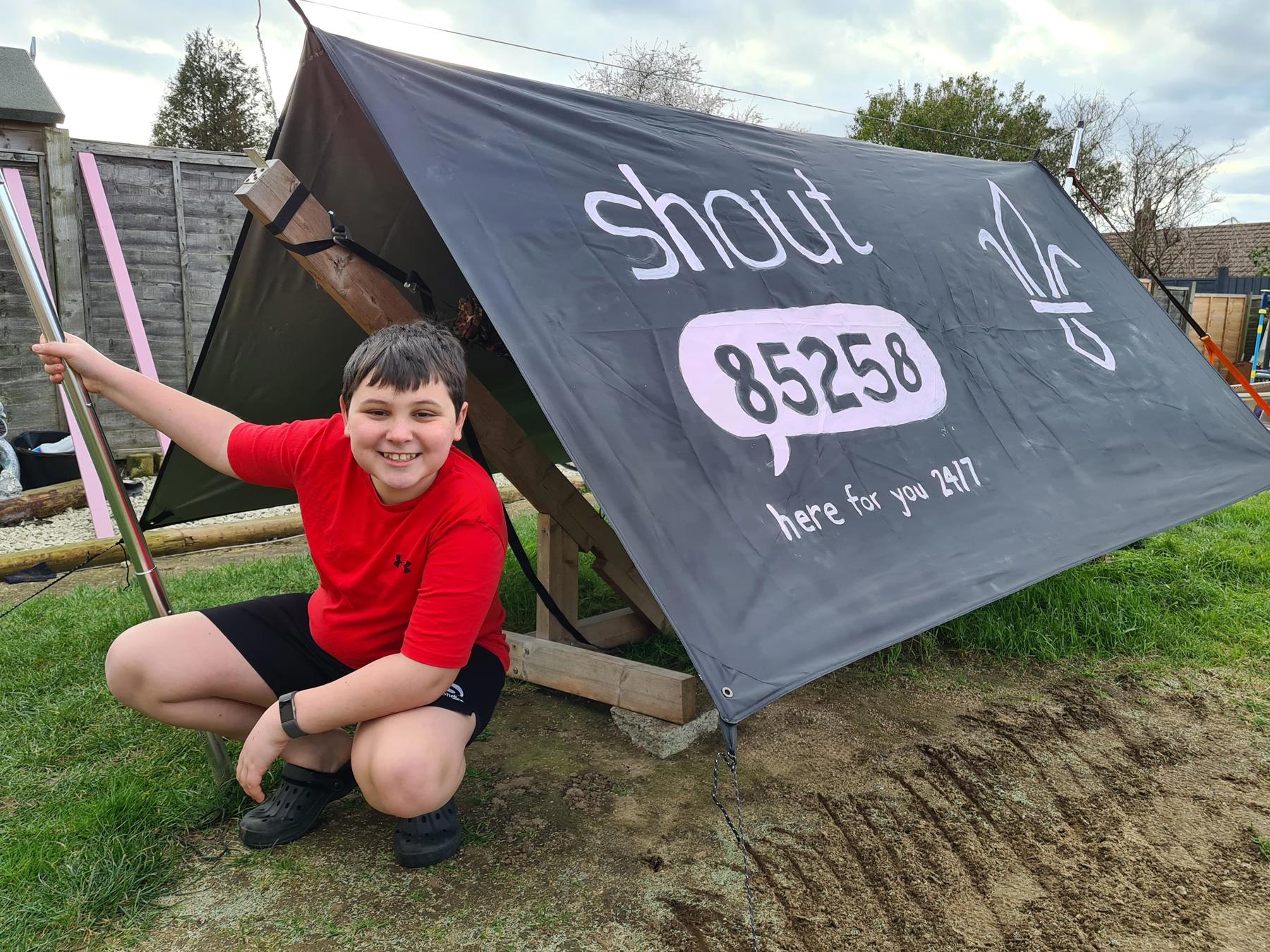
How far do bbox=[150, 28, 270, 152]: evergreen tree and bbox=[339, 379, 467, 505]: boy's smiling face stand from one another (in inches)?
1056

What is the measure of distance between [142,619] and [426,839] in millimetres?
2076

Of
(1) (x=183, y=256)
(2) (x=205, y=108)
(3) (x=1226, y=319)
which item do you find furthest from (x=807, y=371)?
(2) (x=205, y=108)

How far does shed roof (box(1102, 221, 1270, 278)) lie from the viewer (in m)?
23.7

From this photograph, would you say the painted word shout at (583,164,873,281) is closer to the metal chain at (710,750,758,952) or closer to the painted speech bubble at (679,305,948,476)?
the painted speech bubble at (679,305,948,476)

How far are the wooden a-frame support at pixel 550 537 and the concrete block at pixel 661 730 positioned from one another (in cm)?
2

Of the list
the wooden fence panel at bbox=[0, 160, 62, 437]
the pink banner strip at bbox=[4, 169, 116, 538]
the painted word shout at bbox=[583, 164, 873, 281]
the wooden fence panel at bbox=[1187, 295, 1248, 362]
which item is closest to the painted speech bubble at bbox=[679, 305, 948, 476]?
the painted word shout at bbox=[583, 164, 873, 281]

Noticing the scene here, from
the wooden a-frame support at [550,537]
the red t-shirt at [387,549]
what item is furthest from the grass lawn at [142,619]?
the red t-shirt at [387,549]

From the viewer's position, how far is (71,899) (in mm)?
1731

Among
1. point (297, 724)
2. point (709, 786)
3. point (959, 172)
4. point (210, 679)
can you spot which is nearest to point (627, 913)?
point (709, 786)

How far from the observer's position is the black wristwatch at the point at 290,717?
1.75 metres

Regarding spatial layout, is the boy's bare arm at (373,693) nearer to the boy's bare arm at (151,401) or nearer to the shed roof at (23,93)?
the boy's bare arm at (151,401)

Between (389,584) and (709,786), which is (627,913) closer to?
(709,786)

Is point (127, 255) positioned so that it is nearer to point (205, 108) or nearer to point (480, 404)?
point (480, 404)

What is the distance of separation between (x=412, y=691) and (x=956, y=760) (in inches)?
59.7
